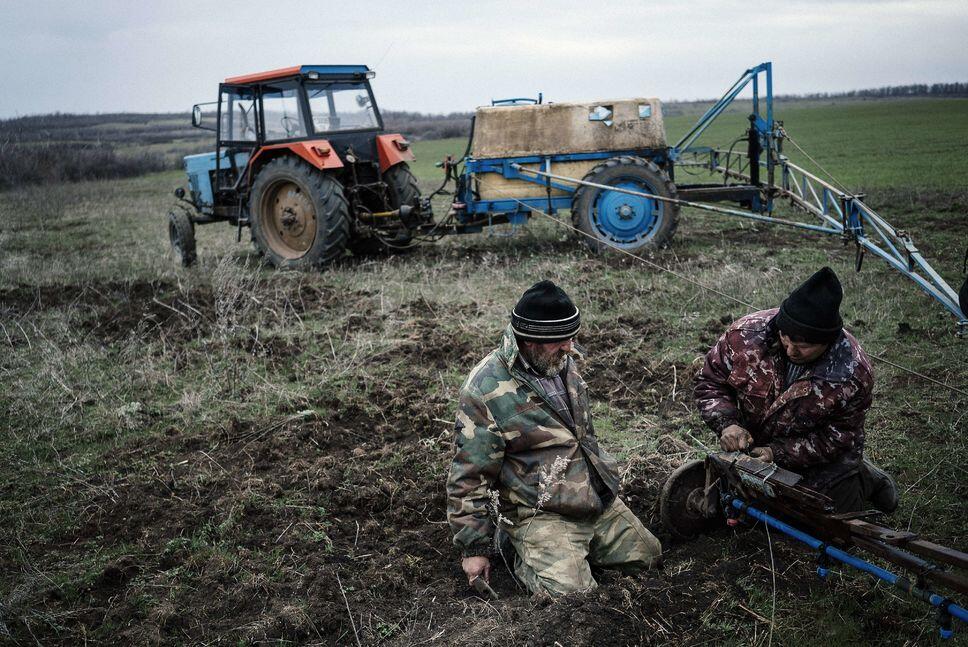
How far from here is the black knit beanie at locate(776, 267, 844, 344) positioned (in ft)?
9.96

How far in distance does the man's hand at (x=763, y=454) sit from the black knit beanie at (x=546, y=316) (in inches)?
39.1

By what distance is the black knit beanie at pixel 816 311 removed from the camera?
120 inches

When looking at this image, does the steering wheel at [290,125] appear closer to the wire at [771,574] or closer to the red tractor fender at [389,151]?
the red tractor fender at [389,151]

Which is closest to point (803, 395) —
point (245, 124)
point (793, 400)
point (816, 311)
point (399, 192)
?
point (793, 400)

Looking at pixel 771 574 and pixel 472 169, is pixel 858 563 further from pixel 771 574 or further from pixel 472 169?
pixel 472 169

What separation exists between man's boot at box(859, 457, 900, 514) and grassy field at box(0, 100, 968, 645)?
0.19 metres

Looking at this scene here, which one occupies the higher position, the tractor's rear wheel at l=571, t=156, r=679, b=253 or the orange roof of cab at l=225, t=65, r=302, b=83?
the orange roof of cab at l=225, t=65, r=302, b=83

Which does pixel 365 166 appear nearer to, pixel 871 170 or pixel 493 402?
pixel 493 402

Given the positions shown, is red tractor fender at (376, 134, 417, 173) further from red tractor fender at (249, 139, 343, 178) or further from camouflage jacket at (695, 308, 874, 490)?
camouflage jacket at (695, 308, 874, 490)

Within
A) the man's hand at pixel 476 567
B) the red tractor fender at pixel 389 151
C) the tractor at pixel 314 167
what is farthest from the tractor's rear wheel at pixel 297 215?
the man's hand at pixel 476 567

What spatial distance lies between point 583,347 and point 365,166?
15.6ft

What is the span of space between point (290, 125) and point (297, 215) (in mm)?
1075

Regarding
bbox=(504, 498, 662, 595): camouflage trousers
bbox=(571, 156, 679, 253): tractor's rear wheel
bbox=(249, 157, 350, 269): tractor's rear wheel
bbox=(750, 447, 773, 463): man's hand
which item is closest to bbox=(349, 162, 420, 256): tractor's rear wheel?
bbox=(249, 157, 350, 269): tractor's rear wheel

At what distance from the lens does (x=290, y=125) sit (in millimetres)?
9211
